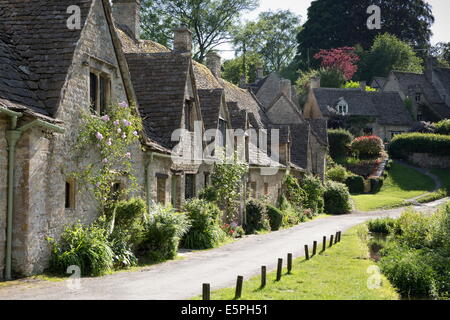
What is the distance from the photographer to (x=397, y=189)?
156 ft

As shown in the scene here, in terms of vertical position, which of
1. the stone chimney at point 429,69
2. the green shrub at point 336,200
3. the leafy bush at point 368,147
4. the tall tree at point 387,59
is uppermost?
the tall tree at point 387,59

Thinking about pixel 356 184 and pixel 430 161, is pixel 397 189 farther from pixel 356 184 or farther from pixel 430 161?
pixel 430 161

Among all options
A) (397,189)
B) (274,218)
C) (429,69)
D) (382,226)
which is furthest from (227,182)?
(429,69)

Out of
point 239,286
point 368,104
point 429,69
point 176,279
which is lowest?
point 176,279

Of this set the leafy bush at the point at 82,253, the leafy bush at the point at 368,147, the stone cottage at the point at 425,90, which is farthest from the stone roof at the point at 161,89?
the stone cottage at the point at 425,90

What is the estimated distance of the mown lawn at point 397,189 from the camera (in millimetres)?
41938

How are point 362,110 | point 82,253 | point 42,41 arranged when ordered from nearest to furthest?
1. point 82,253
2. point 42,41
3. point 362,110

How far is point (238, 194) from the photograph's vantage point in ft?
79.7

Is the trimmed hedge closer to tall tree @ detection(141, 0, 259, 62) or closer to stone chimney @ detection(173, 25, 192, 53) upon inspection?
tall tree @ detection(141, 0, 259, 62)

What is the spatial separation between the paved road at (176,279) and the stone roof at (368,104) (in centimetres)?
4740

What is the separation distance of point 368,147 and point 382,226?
1136 inches

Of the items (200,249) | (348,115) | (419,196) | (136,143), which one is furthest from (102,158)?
(348,115)

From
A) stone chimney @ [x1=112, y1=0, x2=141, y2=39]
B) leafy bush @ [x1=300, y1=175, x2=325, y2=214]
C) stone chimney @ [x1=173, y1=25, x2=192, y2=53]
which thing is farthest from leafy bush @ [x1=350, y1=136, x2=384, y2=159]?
stone chimney @ [x1=112, y1=0, x2=141, y2=39]

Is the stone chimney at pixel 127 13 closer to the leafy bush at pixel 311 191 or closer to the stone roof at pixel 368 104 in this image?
the leafy bush at pixel 311 191
